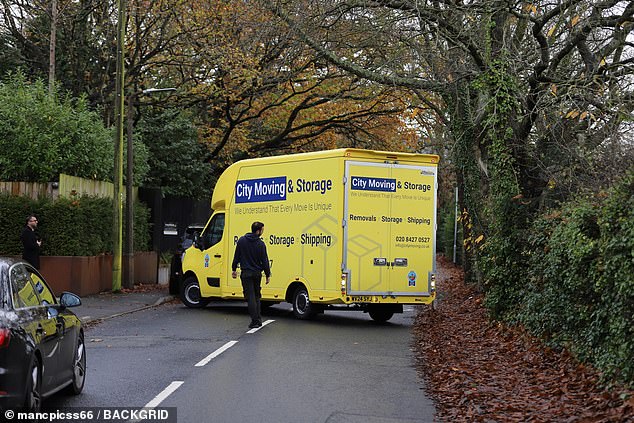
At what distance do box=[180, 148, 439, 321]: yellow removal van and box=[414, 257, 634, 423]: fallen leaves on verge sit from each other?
1462 millimetres

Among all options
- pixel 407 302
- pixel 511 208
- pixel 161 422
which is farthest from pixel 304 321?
pixel 161 422

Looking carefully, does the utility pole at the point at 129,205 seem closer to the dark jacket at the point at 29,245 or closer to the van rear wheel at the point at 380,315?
the dark jacket at the point at 29,245

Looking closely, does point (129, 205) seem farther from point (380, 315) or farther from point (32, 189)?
point (380, 315)

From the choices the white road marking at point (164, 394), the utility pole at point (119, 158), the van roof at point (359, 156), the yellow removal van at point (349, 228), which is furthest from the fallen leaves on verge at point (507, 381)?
the utility pole at point (119, 158)

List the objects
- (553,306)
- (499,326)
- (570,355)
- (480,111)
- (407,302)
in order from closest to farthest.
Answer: (570,355), (553,306), (499,326), (407,302), (480,111)

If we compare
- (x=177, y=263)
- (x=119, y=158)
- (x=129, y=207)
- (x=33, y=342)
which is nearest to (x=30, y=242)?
(x=119, y=158)

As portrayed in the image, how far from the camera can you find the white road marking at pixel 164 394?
31.8 feet

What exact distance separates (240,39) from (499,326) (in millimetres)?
18307

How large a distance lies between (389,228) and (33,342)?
11.3m

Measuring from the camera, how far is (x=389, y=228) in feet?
61.4

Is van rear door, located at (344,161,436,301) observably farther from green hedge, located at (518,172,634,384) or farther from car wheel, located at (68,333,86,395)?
car wheel, located at (68,333,86,395)

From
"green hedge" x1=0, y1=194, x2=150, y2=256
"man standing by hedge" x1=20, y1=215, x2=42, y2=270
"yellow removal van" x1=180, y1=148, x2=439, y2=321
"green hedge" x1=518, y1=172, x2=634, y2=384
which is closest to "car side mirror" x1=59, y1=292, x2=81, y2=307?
"green hedge" x1=518, y1=172, x2=634, y2=384

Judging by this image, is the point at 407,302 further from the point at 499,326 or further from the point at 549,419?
the point at 549,419

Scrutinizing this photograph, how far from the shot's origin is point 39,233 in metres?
23.7
